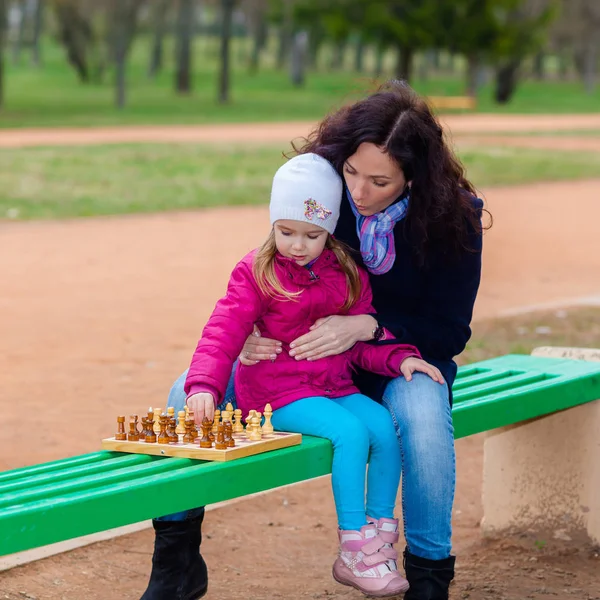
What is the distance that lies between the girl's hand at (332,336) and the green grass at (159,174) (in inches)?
409

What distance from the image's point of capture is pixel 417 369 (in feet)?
11.2

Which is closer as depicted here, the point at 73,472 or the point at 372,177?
the point at 73,472

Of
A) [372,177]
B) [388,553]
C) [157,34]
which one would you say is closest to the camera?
[388,553]

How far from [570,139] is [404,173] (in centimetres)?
2394

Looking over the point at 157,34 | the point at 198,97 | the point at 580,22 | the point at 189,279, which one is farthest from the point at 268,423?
the point at 580,22

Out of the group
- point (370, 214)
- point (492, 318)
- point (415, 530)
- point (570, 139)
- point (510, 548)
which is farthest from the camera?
point (570, 139)

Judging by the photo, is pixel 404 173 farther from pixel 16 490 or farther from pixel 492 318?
pixel 492 318

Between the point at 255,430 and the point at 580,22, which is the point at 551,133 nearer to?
the point at 255,430

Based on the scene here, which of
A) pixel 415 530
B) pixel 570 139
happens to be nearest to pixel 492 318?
pixel 415 530

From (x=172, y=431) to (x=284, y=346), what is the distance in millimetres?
429

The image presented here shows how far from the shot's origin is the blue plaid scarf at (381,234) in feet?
11.6

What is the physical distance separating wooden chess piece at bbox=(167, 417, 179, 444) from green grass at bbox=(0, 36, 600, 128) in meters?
20.0

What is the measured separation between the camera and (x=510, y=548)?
4367 mm

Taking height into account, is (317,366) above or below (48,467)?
above
